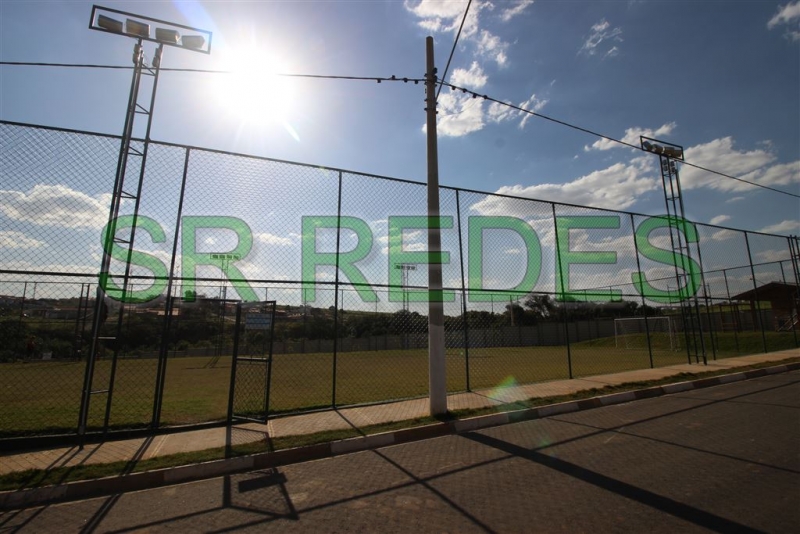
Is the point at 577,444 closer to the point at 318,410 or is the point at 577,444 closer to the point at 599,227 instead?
the point at 318,410

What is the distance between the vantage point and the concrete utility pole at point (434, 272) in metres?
7.10

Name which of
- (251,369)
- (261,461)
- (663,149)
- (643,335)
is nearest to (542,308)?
(643,335)

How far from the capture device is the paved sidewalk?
5016 mm

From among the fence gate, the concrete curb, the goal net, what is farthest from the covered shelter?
the fence gate

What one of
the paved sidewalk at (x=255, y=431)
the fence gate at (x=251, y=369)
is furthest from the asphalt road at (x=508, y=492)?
the fence gate at (x=251, y=369)

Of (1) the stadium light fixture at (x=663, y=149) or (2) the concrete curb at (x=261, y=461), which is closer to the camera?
(2) the concrete curb at (x=261, y=461)

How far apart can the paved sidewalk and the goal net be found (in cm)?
2077

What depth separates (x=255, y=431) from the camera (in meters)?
6.21

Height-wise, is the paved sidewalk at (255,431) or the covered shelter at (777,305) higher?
the covered shelter at (777,305)

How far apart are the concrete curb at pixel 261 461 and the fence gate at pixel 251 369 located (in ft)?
5.13

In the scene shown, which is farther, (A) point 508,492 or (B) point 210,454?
(B) point 210,454

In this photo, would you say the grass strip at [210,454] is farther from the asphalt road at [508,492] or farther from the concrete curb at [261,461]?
the asphalt road at [508,492]

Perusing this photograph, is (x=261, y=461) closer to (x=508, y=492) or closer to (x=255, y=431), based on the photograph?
(x=255, y=431)

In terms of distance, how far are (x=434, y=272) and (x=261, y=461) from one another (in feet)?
13.4
